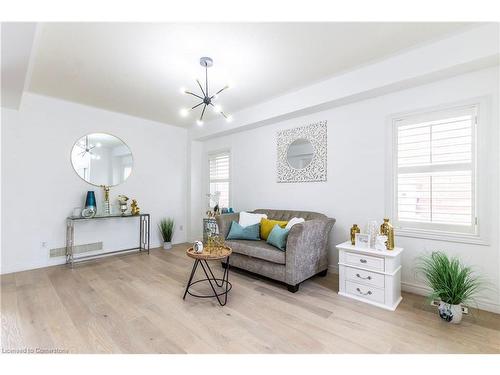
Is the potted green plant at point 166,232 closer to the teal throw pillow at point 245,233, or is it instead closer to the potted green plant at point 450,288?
the teal throw pillow at point 245,233

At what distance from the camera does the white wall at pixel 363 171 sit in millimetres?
2254

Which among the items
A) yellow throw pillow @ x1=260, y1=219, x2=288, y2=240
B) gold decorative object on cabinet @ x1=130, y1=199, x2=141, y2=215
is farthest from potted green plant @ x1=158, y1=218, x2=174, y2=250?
yellow throw pillow @ x1=260, y1=219, x2=288, y2=240

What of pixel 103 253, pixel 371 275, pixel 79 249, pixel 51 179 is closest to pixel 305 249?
pixel 371 275

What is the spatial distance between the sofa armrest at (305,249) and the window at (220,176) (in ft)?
7.65

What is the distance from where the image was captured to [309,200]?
3604 millimetres

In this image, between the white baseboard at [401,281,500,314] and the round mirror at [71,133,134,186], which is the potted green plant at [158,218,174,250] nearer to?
the round mirror at [71,133,134,186]

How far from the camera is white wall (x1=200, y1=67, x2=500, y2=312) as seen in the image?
2.25m

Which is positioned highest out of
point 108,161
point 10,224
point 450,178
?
point 108,161

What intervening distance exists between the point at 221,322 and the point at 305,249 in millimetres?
1225

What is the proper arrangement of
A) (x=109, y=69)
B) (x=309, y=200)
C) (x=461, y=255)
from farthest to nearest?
(x=309, y=200) < (x=109, y=69) < (x=461, y=255)

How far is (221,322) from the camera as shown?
6.77 feet

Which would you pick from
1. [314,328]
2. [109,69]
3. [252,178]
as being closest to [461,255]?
[314,328]

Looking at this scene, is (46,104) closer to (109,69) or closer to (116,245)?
(109,69)
